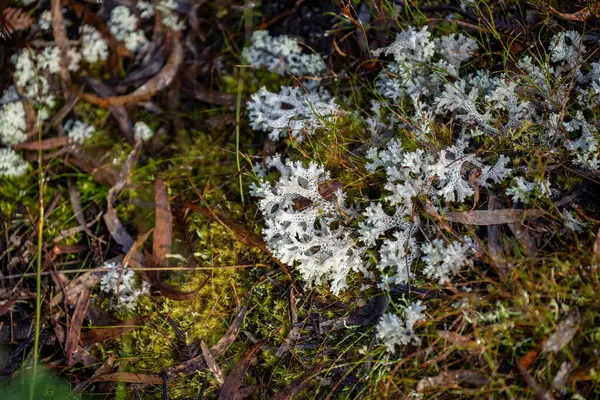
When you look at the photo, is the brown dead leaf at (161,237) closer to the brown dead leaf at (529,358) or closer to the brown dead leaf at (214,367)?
the brown dead leaf at (214,367)

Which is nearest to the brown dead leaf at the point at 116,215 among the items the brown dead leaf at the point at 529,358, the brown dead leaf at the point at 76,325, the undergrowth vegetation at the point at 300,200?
the undergrowth vegetation at the point at 300,200

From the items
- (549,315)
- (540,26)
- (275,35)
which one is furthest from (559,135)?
(275,35)

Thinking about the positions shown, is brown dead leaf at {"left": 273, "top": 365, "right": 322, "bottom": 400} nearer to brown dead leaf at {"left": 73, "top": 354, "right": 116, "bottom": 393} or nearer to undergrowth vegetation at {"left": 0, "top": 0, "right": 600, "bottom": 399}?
undergrowth vegetation at {"left": 0, "top": 0, "right": 600, "bottom": 399}

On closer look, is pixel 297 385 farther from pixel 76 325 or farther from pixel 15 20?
pixel 15 20

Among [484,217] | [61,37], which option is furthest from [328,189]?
[61,37]

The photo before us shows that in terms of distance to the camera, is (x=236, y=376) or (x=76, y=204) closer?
(x=236, y=376)

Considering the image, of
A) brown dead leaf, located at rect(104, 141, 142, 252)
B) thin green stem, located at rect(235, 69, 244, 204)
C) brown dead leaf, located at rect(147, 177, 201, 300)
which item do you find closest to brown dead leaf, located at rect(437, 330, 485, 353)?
thin green stem, located at rect(235, 69, 244, 204)
